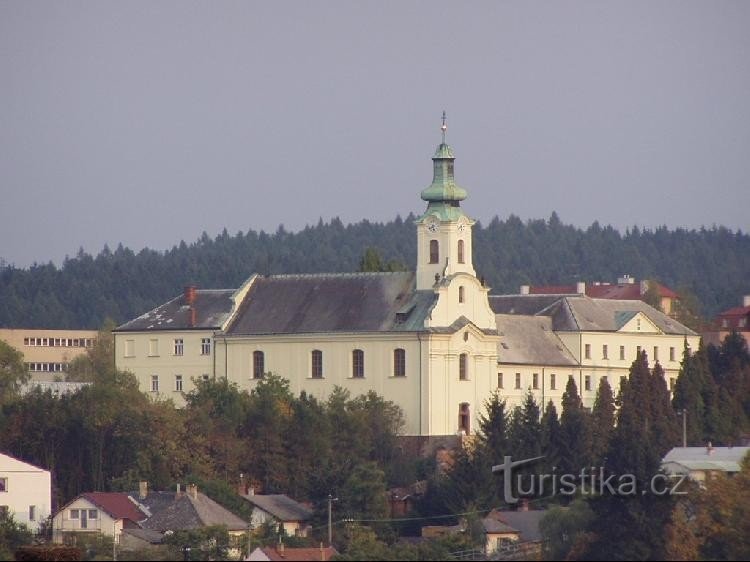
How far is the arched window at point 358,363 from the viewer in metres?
99.0

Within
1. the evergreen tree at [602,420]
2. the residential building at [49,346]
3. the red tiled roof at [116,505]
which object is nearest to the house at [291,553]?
the red tiled roof at [116,505]

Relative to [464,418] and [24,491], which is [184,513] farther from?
[464,418]

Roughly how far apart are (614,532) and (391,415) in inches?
1005

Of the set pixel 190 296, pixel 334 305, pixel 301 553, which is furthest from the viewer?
pixel 190 296

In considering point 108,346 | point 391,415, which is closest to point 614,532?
point 391,415

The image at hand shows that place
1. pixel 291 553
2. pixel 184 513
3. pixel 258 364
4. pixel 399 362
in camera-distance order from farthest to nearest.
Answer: pixel 258 364, pixel 399 362, pixel 184 513, pixel 291 553

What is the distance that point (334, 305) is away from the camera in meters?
101

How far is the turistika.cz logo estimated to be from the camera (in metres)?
75.9

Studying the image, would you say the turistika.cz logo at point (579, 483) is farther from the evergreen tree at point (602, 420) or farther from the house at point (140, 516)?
the house at point (140, 516)

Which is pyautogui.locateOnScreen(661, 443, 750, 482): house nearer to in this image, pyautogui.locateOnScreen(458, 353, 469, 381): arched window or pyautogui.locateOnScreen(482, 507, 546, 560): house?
pyautogui.locateOnScreen(482, 507, 546, 560): house

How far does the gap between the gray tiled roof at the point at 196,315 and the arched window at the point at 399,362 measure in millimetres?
8403

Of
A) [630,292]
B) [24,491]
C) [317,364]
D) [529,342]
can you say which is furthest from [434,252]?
[630,292]

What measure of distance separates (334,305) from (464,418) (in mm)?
7088

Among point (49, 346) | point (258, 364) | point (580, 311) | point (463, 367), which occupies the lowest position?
point (463, 367)
